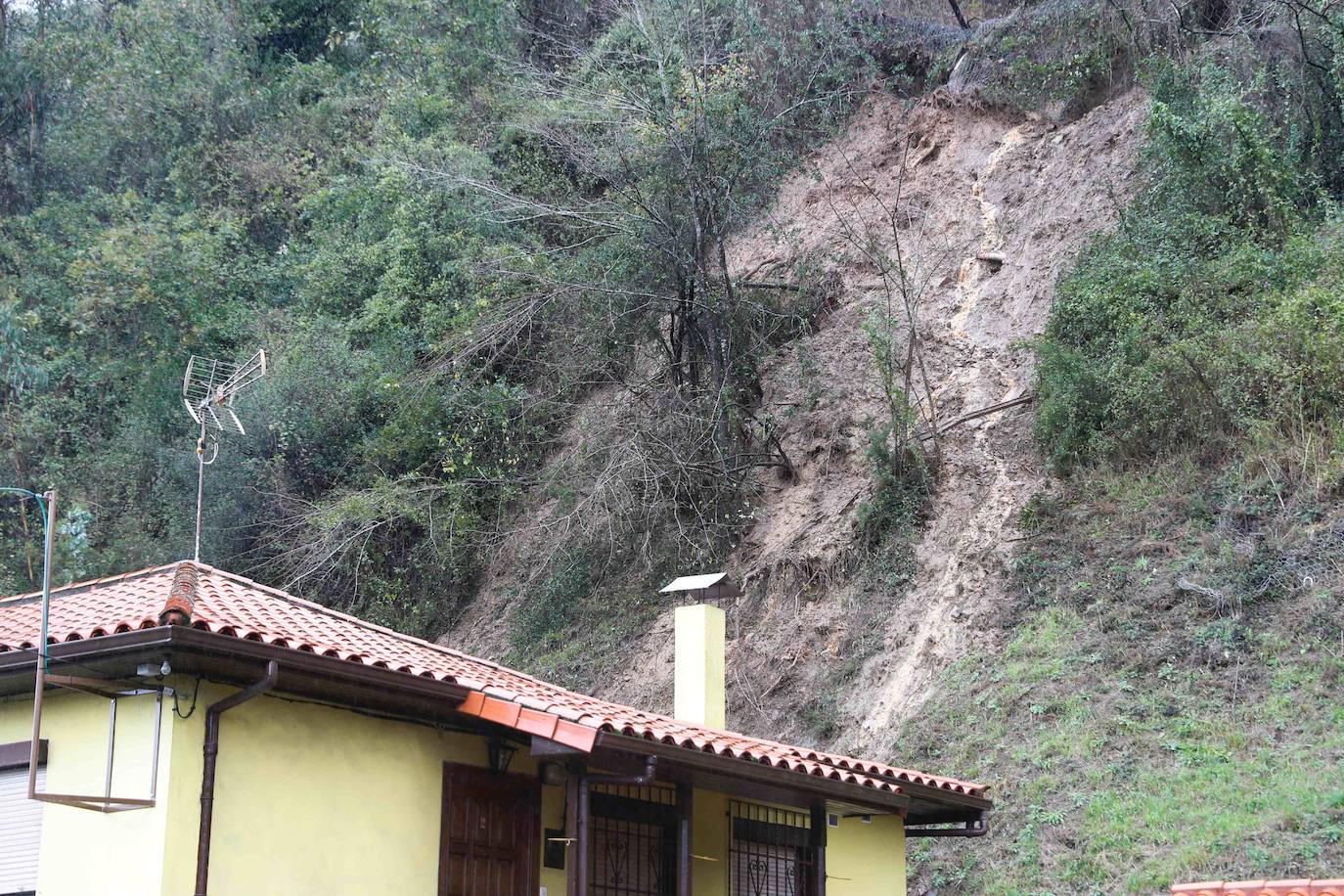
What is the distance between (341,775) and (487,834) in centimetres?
132

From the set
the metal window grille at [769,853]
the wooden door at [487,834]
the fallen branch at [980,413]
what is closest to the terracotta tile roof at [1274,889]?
the metal window grille at [769,853]

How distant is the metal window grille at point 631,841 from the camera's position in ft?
31.2

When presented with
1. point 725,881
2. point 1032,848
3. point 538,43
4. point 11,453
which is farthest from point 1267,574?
point 11,453

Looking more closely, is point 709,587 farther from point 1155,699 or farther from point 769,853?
point 1155,699

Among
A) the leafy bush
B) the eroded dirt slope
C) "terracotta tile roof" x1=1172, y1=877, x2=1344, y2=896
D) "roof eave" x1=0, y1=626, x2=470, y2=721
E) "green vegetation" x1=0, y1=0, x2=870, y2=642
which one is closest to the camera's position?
"terracotta tile roof" x1=1172, y1=877, x2=1344, y2=896

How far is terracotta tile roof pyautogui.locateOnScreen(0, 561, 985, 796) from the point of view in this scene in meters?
7.65

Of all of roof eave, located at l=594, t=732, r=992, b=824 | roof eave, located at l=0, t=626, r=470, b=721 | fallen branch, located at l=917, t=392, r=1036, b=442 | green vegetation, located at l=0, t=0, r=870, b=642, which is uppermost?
green vegetation, located at l=0, t=0, r=870, b=642

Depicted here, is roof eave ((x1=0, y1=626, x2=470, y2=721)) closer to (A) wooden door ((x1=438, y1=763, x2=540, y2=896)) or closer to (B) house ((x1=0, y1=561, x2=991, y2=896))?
(B) house ((x1=0, y1=561, x2=991, y2=896))

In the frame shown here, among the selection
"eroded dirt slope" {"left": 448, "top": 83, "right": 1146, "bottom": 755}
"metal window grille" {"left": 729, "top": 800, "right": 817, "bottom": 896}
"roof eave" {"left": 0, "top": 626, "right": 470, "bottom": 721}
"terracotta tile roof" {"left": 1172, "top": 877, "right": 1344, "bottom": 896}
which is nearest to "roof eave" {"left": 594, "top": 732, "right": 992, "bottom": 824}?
"metal window grille" {"left": 729, "top": 800, "right": 817, "bottom": 896}

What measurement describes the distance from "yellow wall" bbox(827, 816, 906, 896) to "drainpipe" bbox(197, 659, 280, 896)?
5.33 meters

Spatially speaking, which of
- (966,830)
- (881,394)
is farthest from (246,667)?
(881,394)

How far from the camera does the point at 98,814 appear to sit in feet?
24.6

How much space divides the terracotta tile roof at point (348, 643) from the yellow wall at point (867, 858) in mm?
798

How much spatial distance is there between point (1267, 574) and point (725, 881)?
666 centimetres
